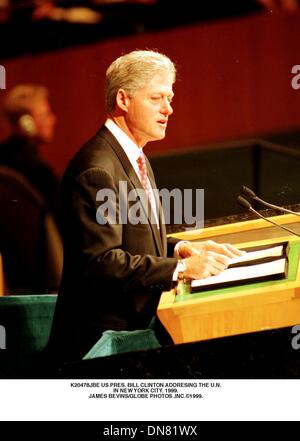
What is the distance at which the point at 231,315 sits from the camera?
2771 mm

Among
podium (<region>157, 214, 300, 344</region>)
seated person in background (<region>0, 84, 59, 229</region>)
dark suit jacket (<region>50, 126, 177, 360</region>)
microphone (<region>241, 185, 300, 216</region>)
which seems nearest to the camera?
podium (<region>157, 214, 300, 344</region>)

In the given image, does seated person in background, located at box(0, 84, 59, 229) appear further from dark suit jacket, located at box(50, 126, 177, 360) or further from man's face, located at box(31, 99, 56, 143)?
dark suit jacket, located at box(50, 126, 177, 360)

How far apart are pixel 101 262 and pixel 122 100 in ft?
2.01

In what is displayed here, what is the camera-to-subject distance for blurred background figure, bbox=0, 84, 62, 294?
3035mm

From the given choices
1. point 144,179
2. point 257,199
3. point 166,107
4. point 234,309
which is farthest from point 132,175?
point 234,309

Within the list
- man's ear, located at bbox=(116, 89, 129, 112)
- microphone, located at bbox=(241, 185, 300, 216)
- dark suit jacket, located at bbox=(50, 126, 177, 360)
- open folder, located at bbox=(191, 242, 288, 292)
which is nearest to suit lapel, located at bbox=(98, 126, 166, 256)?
dark suit jacket, located at bbox=(50, 126, 177, 360)

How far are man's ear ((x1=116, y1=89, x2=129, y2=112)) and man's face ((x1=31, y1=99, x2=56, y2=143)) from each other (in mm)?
326

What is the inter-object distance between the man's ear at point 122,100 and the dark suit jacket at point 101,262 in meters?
0.11

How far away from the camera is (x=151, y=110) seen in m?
2.90

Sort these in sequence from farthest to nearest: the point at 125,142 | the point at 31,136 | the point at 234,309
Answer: the point at 31,136, the point at 125,142, the point at 234,309

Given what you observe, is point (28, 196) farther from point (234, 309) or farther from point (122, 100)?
point (234, 309)

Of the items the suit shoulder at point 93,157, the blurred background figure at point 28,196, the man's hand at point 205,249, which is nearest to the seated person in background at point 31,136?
the blurred background figure at point 28,196
